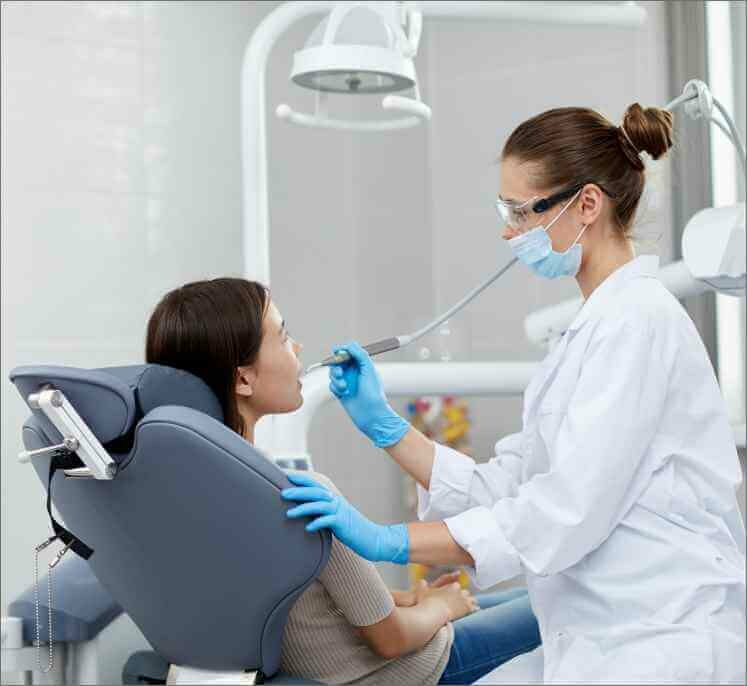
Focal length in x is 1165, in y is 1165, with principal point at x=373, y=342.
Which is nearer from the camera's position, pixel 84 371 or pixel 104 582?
pixel 84 371

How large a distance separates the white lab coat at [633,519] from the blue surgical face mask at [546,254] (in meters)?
0.14

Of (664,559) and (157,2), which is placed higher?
(157,2)

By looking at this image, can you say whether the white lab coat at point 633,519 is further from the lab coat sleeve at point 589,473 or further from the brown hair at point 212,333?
the brown hair at point 212,333

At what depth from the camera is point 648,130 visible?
1.62 m

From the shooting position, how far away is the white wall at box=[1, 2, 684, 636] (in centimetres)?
329

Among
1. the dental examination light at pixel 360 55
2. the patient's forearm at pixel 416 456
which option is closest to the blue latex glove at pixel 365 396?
the patient's forearm at pixel 416 456

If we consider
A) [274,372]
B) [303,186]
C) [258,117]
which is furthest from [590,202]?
[303,186]

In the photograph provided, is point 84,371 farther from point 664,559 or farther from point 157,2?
point 157,2

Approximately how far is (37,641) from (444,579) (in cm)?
75

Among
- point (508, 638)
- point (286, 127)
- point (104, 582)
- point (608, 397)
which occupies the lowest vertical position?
point (508, 638)

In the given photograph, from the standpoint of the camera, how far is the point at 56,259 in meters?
3.33

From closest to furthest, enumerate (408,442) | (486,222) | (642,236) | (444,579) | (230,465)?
(230,465)
(642,236)
(408,442)
(444,579)
(486,222)

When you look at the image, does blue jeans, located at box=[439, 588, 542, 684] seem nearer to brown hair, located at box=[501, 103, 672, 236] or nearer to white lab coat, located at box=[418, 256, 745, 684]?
white lab coat, located at box=[418, 256, 745, 684]

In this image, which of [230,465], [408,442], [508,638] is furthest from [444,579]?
[230,465]
